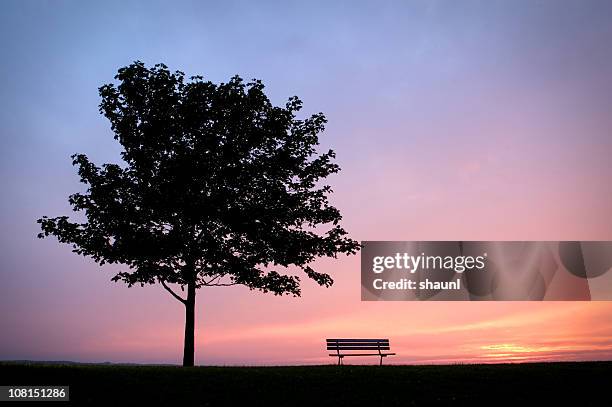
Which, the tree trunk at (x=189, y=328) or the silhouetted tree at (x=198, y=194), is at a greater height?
the silhouetted tree at (x=198, y=194)

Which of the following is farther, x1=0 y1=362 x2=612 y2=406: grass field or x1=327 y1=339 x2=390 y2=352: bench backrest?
x1=327 y1=339 x2=390 y2=352: bench backrest

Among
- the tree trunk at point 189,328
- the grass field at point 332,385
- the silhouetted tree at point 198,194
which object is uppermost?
the silhouetted tree at point 198,194

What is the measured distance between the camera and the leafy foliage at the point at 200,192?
88.0 ft

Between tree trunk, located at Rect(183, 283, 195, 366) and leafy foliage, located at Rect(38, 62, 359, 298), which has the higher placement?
leafy foliage, located at Rect(38, 62, 359, 298)

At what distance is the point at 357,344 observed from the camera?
93.9 ft

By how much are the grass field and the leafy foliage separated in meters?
7.37

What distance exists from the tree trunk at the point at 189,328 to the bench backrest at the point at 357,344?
6.53 meters

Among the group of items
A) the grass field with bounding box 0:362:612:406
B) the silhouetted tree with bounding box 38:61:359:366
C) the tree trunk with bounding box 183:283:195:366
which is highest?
the silhouetted tree with bounding box 38:61:359:366

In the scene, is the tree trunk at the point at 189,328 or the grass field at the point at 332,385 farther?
the tree trunk at the point at 189,328

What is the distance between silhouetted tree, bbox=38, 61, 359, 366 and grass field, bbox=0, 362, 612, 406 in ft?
23.9

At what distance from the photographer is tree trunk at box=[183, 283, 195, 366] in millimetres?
26569

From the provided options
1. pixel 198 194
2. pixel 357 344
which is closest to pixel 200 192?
pixel 198 194

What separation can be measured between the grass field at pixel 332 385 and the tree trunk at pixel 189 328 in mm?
5583

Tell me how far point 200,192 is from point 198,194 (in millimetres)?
206
